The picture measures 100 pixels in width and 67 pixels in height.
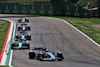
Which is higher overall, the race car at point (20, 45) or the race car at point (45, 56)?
the race car at point (20, 45)

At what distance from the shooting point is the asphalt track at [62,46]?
19.7m

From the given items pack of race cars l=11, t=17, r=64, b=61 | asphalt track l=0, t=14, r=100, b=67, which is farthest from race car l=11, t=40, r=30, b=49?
asphalt track l=0, t=14, r=100, b=67

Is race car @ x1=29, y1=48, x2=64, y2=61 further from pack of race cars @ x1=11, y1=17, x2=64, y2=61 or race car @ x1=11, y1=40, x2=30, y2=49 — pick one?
race car @ x1=11, y1=40, x2=30, y2=49

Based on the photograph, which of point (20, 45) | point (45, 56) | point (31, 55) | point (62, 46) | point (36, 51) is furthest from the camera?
point (62, 46)

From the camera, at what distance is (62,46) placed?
2619 cm

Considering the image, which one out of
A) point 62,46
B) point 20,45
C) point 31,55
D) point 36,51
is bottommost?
point 36,51

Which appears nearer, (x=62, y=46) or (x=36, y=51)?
(x=36, y=51)

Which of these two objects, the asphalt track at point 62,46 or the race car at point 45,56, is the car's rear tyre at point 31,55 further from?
the asphalt track at point 62,46

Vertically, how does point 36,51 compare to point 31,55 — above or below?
below

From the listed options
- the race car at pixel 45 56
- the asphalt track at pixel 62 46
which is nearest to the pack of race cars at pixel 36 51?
the race car at pixel 45 56

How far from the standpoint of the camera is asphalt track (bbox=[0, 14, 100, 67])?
19.7 metres

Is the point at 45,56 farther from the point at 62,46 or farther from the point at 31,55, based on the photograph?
the point at 62,46

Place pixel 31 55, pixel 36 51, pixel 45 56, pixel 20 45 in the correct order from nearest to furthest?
pixel 31 55 → pixel 45 56 → pixel 20 45 → pixel 36 51

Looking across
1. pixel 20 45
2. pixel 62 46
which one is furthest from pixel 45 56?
pixel 62 46
